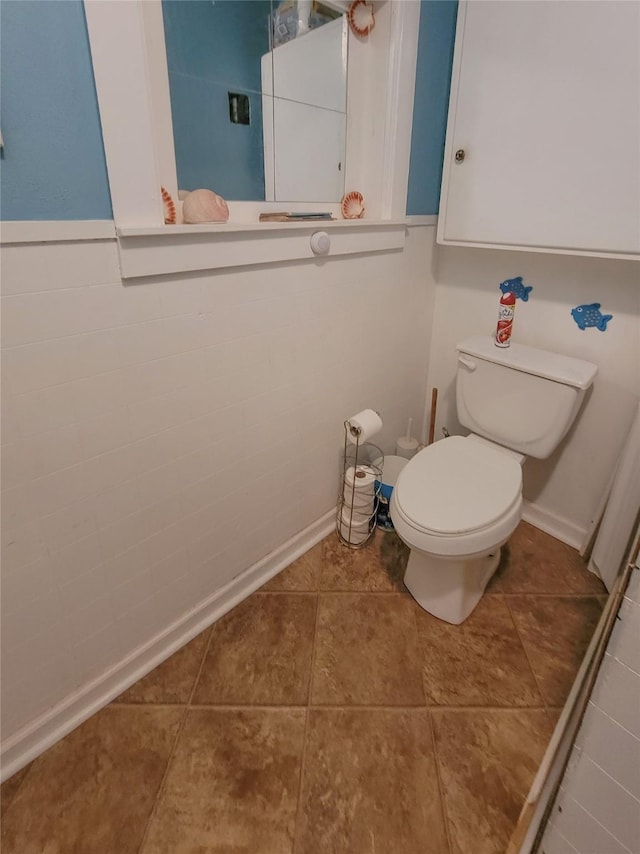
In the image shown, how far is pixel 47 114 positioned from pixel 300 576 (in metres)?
1.46

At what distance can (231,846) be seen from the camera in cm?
103

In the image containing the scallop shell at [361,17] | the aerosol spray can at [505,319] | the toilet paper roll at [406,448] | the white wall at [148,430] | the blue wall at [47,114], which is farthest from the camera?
the toilet paper roll at [406,448]

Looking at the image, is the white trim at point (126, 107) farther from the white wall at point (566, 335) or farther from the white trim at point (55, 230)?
the white wall at point (566, 335)

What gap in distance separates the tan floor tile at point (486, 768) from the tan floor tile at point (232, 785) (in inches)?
14.7

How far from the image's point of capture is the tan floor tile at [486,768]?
1060 millimetres

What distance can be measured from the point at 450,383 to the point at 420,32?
1.23 m

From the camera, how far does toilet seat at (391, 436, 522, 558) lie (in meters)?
1.30

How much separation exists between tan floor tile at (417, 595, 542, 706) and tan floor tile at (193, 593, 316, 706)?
0.37m

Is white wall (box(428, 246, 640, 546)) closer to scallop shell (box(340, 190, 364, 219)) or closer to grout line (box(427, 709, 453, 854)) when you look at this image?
scallop shell (box(340, 190, 364, 219))

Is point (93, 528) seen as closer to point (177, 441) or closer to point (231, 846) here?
point (177, 441)

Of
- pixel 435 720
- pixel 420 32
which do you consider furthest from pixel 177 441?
pixel 420 32

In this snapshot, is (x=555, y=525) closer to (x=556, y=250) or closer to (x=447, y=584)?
(x=447, y=584)

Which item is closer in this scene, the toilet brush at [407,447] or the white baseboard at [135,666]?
the white baseboard at [135,666]

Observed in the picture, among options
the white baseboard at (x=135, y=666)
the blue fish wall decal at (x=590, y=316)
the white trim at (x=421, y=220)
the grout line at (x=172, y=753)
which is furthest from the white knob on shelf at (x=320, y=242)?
the grout line at (x=172, y=753)
